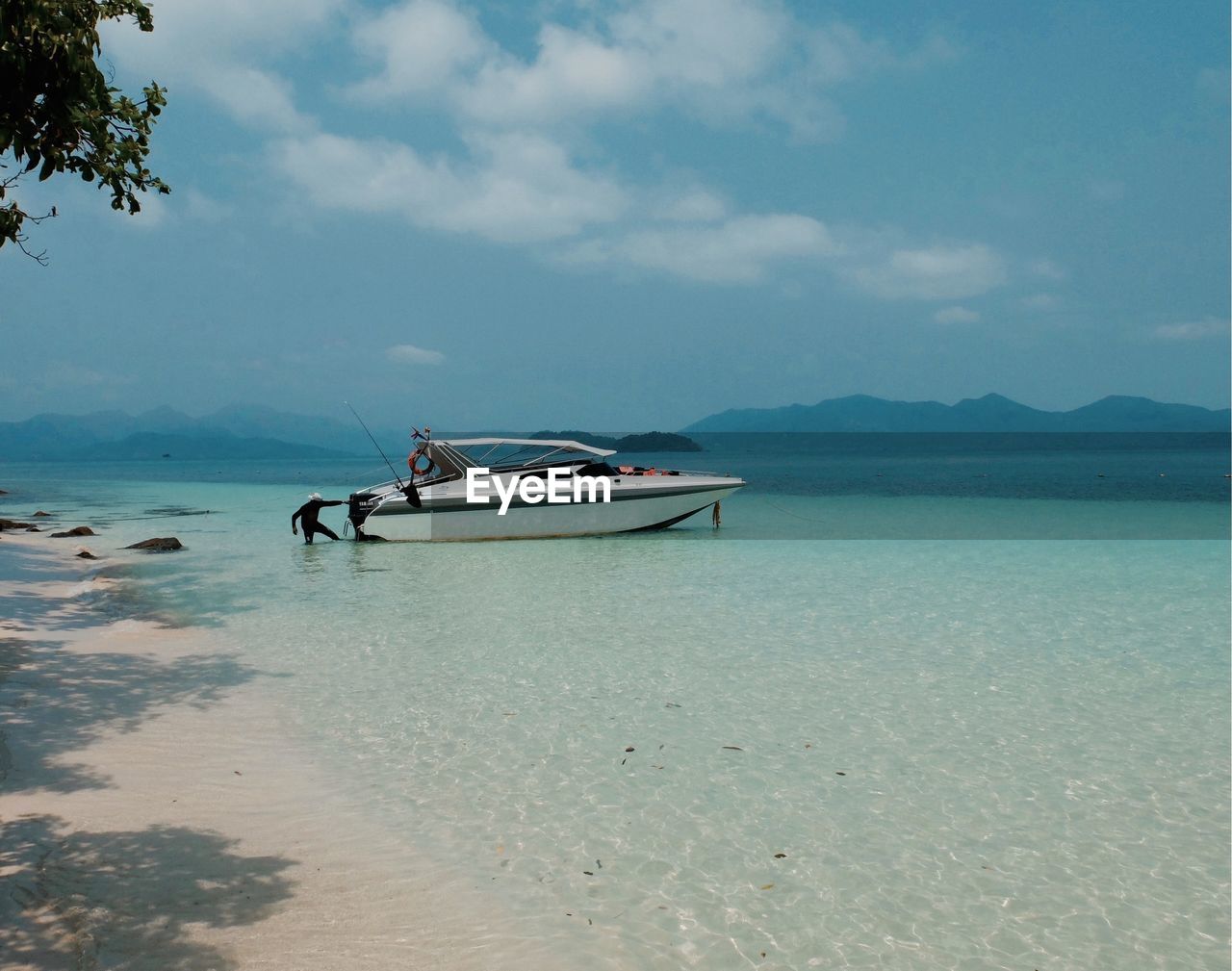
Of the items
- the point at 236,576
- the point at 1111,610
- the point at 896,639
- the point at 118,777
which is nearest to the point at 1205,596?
the point at 1111,610

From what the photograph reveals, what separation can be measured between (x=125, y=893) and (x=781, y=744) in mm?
5786

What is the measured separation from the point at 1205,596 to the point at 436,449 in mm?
20645

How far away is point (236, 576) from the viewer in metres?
20.4

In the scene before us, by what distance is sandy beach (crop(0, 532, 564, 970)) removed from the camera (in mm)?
4656

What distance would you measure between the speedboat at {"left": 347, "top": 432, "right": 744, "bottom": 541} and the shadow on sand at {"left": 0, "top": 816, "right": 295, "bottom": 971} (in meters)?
20.1

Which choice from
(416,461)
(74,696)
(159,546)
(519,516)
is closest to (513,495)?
(519,516)

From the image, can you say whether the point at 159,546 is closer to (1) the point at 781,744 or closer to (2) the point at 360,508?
(2) the point at 360,508

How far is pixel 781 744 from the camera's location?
840 centimetres

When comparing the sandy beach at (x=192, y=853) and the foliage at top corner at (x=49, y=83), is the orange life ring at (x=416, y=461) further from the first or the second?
the foliage at top corner at (x=49, y=83)

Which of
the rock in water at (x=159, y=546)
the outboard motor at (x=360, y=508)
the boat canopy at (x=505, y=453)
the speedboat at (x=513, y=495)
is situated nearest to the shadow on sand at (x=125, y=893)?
the speedboat at (x=513, y=495)

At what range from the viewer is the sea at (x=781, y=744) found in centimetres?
529

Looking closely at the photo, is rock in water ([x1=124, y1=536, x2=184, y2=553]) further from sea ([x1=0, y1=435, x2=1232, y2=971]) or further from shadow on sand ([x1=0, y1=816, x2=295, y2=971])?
shadow on sand ([x1=0, y1=816, x2=295, y2=971])

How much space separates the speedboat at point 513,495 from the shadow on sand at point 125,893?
791 inches

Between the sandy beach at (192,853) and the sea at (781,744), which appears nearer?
the sandy beach at (192,853)
